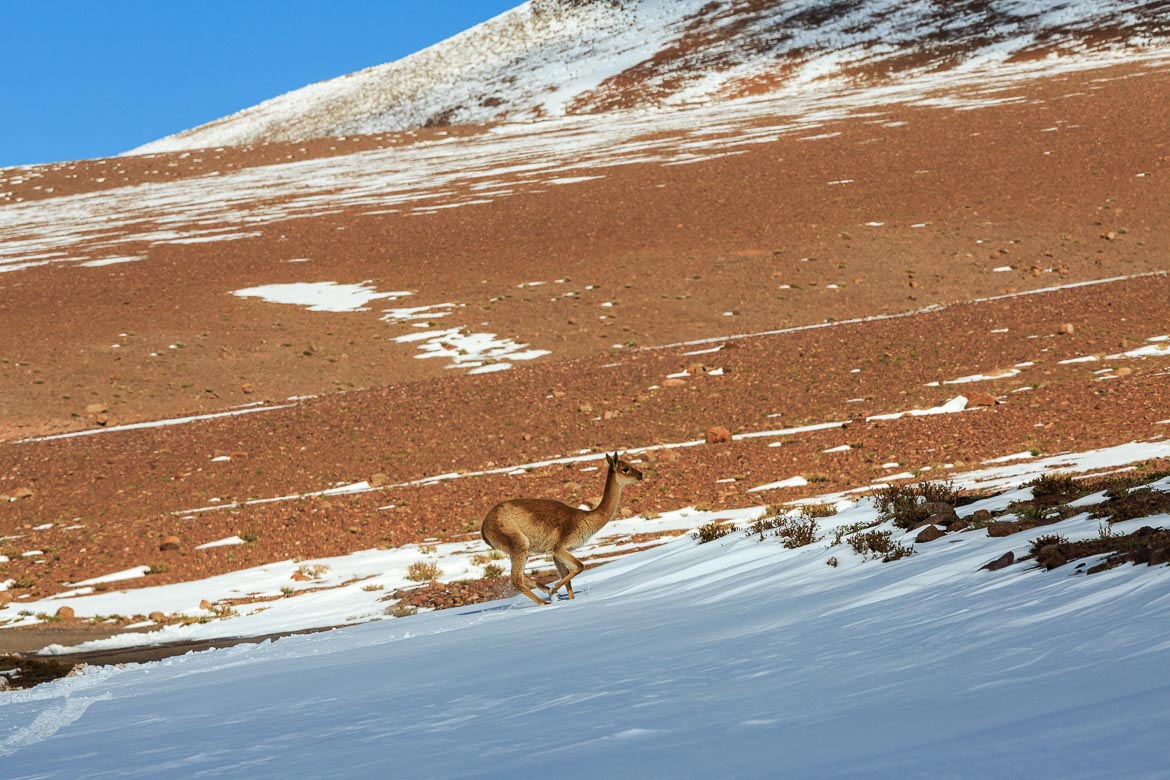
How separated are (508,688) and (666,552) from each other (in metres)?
6.43

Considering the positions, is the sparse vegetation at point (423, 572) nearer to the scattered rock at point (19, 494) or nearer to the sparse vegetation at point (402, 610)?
the sparse vegetation at point (402, 610)

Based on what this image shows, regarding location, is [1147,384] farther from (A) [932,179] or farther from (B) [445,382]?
(A) [932,179]

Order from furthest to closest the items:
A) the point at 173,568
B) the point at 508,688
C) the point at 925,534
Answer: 1. the point at 173,568
2. the point at 925,534
3. the point at 508,688

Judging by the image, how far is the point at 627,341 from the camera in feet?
103

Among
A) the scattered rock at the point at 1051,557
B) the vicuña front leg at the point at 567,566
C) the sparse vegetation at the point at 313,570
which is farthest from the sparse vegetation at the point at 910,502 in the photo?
the sparse vegetation at the point at 313,570

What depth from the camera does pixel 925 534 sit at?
875 centimetres

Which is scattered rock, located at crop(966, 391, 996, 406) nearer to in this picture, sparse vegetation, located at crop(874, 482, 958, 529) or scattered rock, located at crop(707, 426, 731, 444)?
scattered rock, located at crop(707, 426, 731, 444)

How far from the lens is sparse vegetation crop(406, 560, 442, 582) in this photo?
14.0 meters

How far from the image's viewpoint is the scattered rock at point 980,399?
810 inches

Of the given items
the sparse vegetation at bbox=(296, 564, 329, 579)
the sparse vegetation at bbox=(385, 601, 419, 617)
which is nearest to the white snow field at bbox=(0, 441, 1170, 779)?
the sparse vegetation at bbox=(385, 601, 419, 617)

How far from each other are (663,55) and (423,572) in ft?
292

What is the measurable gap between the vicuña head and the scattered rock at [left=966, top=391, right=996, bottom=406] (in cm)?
1243

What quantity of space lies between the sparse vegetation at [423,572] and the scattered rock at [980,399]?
36.5 ft

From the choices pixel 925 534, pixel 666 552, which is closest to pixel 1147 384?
pixel 666 552
